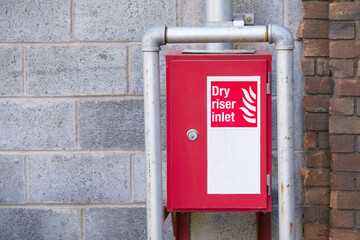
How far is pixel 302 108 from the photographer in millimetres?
2811

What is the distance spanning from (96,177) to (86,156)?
12cm

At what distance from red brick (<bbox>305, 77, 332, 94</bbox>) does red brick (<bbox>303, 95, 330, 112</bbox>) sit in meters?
0.03

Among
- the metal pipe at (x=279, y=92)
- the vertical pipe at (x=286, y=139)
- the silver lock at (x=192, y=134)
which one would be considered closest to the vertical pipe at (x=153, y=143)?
the metal pipe at (x=279, y=92)

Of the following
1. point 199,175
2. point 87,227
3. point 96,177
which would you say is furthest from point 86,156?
point 199,175

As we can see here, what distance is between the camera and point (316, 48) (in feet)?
8.98

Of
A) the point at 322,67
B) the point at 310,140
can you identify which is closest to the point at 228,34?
the point at 322,67

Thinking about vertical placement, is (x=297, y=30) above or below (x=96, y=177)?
above

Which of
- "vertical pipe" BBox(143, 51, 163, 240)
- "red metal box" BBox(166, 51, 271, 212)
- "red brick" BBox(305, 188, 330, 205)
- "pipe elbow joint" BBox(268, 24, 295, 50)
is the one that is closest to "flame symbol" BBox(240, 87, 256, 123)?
"red metal box" BBox(166, 51, 271, 212)

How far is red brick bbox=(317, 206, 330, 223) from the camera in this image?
111 inches

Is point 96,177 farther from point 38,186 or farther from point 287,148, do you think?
point 287,148

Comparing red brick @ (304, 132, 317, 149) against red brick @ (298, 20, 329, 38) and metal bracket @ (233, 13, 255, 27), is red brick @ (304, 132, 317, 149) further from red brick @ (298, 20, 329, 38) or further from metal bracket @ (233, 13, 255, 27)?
metal bracket @ (233, 13, 255, 27)

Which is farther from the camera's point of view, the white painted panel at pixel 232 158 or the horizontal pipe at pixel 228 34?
the white painted panel at pixel 232 158

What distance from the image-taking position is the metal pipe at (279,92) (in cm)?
214

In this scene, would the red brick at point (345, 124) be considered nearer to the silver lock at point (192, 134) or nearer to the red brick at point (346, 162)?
the red brick at point (346, 162)
